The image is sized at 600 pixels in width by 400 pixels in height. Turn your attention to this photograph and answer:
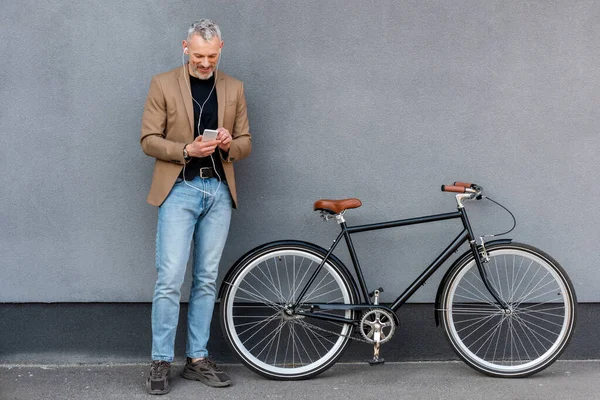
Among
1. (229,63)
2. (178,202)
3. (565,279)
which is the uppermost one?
(229,63)

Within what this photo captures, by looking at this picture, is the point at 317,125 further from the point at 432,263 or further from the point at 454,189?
the point at 432,263

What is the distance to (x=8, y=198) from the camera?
5504 mm

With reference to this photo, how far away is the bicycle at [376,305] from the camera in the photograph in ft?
17.5

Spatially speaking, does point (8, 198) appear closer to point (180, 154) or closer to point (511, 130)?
point (180, 154)

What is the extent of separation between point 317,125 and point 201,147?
105 cm

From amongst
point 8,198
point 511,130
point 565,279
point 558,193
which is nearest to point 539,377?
point 565,279

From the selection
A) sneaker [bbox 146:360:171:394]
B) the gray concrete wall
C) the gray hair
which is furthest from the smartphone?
sneaker [bbox 146:360:171:394]

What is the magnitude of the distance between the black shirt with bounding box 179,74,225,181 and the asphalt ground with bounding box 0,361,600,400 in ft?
4.44

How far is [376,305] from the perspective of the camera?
17.4 feet

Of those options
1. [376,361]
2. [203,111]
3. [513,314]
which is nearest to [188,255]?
[203,111]

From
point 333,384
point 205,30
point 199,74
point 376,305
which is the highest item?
point 205,30

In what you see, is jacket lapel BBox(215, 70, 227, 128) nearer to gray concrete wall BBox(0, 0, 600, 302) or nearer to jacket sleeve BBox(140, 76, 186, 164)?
jacket sleeve BBox(140, 76, 186, 164)

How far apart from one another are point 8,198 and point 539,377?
11.9 ft

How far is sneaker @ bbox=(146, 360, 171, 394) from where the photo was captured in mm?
5094
